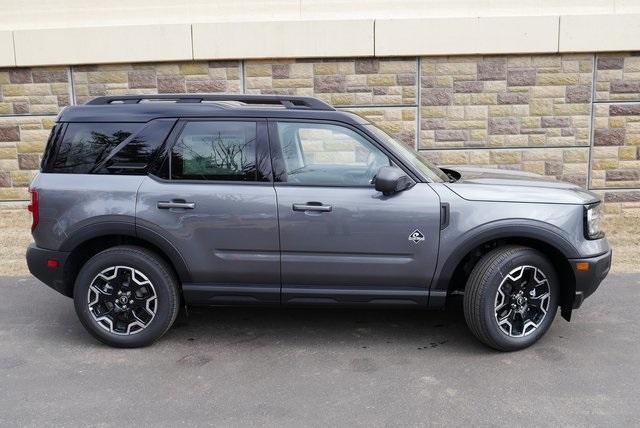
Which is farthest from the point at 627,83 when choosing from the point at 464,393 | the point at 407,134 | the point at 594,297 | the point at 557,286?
the point at 464,393

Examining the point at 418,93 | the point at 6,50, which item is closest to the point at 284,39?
the point at 418,93

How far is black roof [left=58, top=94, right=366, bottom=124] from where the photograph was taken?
447 cm

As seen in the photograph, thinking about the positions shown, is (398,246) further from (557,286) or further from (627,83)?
(627,83)

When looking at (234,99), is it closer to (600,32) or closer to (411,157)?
(411,157)

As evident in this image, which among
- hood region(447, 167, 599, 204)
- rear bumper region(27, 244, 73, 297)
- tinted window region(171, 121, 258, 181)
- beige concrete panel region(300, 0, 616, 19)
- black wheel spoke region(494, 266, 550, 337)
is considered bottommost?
black wheel spoke region(494, 266, 550, 337)

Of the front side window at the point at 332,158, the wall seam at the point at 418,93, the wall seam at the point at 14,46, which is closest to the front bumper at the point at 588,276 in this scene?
the front side window at the point at 332,158

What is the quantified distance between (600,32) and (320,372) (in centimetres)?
670

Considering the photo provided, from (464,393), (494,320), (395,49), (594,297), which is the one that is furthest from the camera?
(395,49)

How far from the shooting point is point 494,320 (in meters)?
4.27

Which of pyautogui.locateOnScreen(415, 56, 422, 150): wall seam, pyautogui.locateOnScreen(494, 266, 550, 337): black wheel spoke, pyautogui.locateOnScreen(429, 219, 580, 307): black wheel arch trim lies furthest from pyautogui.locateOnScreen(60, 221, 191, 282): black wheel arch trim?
pyautogui.locateOnScreen(415, 56, 422, 150): wall seam

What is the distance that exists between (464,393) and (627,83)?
6494 millimetres

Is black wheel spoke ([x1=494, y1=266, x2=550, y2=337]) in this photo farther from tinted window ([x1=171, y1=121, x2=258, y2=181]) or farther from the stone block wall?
the stone block wall

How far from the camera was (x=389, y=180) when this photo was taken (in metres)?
4.12

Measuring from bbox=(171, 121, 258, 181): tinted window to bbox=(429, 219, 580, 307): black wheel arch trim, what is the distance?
63.2 inches
